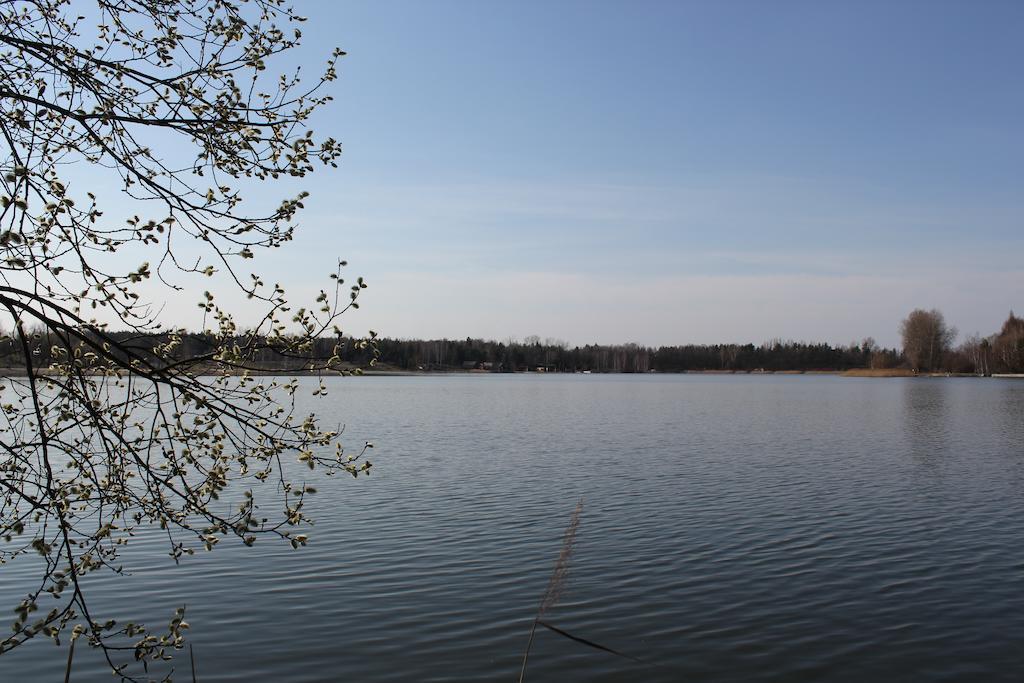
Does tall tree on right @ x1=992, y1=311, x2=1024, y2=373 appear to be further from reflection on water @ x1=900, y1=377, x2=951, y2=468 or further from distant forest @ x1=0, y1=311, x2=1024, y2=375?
reflection on water @ x1=900, y1=377, x2=951, y2=468

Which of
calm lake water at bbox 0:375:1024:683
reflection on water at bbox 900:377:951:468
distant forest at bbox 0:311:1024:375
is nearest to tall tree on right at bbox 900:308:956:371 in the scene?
distant forest at bbox 0:311:1024:375

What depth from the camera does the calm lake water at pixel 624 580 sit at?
29.5 feet

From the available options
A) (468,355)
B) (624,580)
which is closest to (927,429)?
(624,580)

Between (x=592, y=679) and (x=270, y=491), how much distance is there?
41.2 ft

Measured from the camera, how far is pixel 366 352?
6.00m

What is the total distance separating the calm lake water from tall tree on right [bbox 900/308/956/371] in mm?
126610

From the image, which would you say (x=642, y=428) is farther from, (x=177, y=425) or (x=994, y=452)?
(x=177, y=425)

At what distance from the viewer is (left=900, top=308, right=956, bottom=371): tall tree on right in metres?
137

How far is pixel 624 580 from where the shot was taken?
1187 cm

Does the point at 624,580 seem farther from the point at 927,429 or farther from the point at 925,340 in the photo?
the point at 925,340

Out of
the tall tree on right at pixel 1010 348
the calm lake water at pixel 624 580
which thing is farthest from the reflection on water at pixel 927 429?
the tall tree on right at pixel 1010 348

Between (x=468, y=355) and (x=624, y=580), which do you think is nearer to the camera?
(x=624, y=580)

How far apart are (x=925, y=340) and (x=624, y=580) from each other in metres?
144

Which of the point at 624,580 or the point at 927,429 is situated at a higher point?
the point at 927,429
